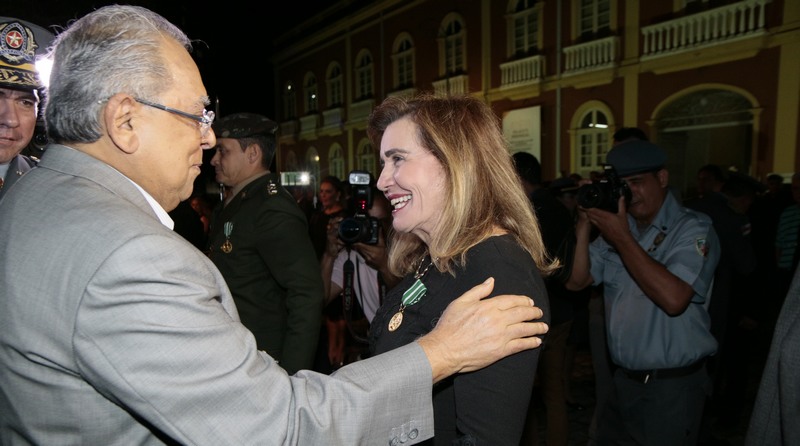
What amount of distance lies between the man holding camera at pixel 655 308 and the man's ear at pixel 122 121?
231cm

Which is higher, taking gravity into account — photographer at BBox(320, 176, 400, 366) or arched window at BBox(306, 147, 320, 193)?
arched window at BBox(306, 147, 320, 193)

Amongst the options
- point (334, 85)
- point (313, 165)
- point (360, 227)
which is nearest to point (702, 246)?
point (360, 227)

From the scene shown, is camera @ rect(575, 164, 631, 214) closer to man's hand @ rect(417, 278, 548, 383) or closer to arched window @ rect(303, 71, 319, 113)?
man's hand @ rect(417, 278, 548, 383)

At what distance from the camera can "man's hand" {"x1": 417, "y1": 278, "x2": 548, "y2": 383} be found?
1.25m

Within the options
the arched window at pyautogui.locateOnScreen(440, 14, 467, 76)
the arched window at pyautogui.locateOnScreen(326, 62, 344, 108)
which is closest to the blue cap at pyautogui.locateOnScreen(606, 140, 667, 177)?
the arched window at pyautogui.locateOnScreen(440, 14, 467, 76)

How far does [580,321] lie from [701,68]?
9.93 meters

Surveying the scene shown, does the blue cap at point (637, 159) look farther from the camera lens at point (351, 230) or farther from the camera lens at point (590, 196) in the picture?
the camera lens at point (351, 230)

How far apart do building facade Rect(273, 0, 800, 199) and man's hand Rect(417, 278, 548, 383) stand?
11.9 metres

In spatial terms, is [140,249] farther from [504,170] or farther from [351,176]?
[351,176]

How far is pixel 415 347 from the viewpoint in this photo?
1229 mm

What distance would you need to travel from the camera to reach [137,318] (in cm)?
94

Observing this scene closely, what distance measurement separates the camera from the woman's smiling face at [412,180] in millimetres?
1706

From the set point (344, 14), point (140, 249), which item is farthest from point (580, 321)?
point (344, 14)

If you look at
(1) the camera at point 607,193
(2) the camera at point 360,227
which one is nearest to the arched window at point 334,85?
(2) the camera at point 360,227
